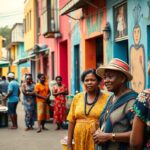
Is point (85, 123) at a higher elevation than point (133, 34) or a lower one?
lower

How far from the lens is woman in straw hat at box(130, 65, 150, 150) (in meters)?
3.39

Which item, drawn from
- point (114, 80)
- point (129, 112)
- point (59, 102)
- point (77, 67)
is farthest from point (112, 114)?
point (77, 67)

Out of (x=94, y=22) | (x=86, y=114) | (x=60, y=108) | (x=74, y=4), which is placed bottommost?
(x=60, y=108)

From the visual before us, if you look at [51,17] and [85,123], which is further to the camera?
[51,17]

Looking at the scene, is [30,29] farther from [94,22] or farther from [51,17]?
[94,22]

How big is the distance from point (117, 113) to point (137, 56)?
6534mm

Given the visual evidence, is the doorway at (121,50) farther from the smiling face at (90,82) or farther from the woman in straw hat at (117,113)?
the woman in straw hat at (117,113)

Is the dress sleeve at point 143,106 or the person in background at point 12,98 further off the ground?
the dress sleeve at point 143,106

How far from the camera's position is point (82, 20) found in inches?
647

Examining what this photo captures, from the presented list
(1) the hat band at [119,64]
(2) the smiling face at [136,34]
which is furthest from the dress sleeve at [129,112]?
(2) the smiling face at [136,34]

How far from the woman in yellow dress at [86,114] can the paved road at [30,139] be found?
5.22m

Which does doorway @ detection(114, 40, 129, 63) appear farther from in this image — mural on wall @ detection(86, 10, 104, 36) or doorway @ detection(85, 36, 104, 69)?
doorway @ detection(85, 36, 104, 69)

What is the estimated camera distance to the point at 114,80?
4.40 m

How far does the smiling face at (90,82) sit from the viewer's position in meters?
5.75
